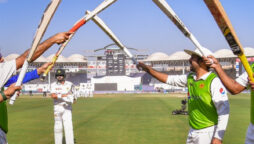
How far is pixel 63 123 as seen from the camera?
7.93m

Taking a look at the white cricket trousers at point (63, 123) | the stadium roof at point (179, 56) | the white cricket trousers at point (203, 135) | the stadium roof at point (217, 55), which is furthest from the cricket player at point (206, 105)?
the stadium roof at point (179, 56)

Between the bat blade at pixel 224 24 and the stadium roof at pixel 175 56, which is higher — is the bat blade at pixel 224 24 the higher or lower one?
the lower one

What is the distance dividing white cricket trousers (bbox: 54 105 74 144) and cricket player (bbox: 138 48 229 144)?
3.95 m

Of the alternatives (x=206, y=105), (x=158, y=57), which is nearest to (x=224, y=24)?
(x=206, y=105)

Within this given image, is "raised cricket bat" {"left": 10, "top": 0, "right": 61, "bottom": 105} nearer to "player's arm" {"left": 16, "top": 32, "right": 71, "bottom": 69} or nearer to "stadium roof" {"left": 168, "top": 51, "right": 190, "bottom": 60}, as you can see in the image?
"player's arm" {"left": 16, "top": 32, "right": 71, "bottom": 69}

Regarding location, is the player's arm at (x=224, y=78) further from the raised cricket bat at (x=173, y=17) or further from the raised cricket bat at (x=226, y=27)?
the raised cricket bat at (x=173, y=17)

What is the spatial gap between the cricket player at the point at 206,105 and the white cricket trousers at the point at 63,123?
395cm

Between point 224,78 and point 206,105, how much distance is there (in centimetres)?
84

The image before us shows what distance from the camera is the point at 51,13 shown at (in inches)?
138

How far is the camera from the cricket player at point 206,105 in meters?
4.29

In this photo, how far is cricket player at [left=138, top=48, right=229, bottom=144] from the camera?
14.1 feet

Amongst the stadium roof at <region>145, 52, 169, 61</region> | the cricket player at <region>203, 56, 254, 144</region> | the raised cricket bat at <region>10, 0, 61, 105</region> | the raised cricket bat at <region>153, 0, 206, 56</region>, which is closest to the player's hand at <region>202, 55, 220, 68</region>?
the cricket player at <region>203, 56, 254, 144</region>

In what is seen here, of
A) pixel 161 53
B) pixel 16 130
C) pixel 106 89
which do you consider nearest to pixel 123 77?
pixel 106 89

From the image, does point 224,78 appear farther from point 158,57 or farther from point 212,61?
point 158,57
